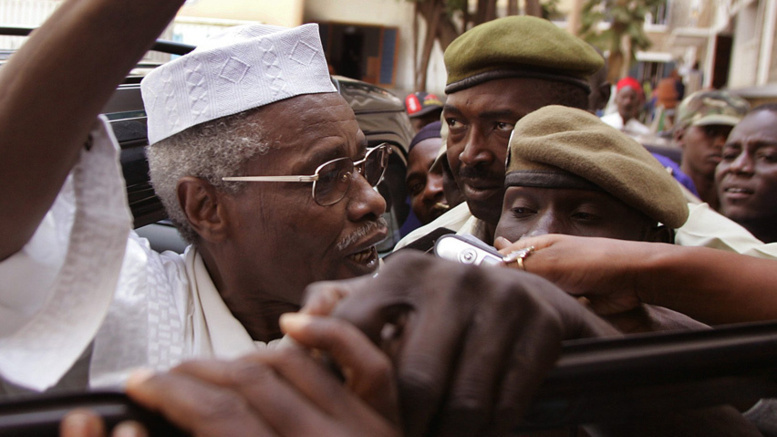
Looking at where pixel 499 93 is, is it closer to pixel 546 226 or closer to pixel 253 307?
pixel 546 226

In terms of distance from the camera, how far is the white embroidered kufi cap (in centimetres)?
215

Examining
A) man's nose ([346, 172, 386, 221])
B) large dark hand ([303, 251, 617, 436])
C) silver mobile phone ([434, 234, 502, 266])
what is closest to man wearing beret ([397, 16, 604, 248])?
man's nose ([346, 172, 386, 221])

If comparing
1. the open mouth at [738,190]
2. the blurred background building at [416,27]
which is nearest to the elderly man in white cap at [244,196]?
the blurred background building at [416,27]

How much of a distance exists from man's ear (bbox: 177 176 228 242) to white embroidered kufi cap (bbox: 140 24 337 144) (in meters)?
0.18

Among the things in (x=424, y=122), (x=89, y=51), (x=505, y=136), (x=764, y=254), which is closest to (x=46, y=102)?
(x=89, y=51)

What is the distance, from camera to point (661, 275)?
1.47 m

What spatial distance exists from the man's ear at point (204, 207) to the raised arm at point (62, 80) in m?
0.84

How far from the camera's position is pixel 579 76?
3170 mm

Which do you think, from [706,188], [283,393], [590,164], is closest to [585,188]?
[590,164]

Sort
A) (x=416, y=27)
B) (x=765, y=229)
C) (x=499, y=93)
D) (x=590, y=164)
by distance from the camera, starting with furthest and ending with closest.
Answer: (x=416, y=27)
(x=765, y=229)
(x=499, y=93)
(x=590, y=164)

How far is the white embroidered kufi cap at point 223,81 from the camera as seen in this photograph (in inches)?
84.8

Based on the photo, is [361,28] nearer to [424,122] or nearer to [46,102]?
[424,122]

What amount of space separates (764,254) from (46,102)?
2.45 metres

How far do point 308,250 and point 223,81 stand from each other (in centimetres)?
60
